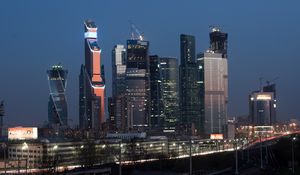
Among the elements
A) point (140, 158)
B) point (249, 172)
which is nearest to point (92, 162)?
point (140, 158)

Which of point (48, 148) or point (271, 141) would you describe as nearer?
point (48, 148)

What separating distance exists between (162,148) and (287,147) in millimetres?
51336

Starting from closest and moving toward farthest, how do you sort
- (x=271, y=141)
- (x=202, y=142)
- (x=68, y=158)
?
(x=68, y=158), (x=271, y=141), (x=202, y=142)

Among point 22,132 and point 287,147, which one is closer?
point 287,147

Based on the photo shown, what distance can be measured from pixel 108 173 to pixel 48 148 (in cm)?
5618

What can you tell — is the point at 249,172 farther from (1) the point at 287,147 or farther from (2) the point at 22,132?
(2) the point at 22,132

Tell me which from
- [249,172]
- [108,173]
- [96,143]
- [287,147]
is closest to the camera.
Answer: [108,173]

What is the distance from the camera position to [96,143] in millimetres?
128375

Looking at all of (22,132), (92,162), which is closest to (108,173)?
(92,162)

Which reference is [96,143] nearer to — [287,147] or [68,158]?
[68,158]

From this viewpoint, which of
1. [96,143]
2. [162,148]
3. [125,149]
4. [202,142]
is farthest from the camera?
[202,142]

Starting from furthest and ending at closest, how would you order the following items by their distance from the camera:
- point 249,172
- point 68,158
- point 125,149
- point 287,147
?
point 125,149, point 68,158, point 287,147, point 249,172

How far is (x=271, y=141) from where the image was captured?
559 ft

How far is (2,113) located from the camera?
179m
